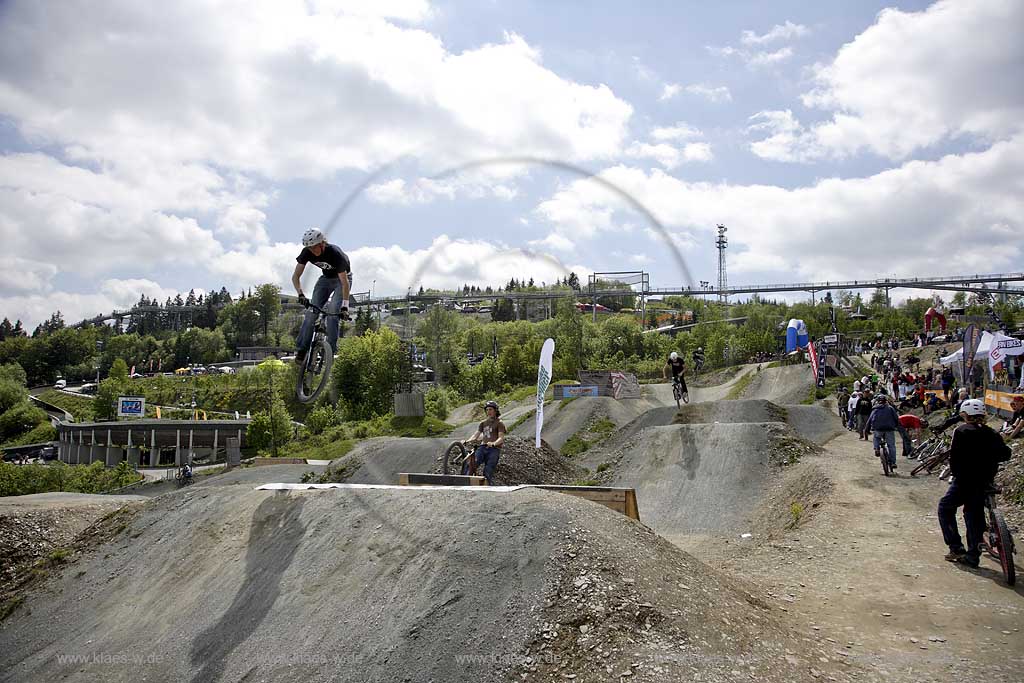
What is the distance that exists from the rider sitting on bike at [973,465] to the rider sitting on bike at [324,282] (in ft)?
A: 38.1

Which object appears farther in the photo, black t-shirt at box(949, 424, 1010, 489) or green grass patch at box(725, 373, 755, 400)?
green grass patch at box(725, 373, 755, 400)

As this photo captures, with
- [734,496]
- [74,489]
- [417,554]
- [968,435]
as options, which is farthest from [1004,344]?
[74,489]

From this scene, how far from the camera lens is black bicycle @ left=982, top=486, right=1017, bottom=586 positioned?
10273mm

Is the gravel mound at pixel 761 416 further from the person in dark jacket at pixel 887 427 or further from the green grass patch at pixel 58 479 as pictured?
the green grass patch at pixel 58 479

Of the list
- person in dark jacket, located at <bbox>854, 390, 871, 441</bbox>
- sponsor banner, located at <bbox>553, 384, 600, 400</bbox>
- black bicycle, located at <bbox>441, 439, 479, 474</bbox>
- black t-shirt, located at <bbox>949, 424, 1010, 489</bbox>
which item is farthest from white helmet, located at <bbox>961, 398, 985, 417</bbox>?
sponsor banner, located at <bbox>553, 384, 600, 400</bbox>

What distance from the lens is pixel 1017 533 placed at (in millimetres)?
13133

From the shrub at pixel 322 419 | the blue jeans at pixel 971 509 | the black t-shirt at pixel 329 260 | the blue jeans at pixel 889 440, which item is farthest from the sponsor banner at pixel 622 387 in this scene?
the blue jeans at pixel 971 509

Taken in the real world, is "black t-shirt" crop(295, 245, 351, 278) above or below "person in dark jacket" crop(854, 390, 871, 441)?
above

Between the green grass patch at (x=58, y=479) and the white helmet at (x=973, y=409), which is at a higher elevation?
the white helmet at (x=973, y=409)

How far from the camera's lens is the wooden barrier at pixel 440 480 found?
1584cm

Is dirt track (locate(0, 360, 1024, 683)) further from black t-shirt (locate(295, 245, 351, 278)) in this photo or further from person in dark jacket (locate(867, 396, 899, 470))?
black t-shirt (locate(295, 245, 351, 278))

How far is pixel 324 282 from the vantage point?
15391mm

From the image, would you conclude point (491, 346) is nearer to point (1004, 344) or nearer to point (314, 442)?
point (314, 442)

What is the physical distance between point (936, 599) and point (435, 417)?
50201 mm
